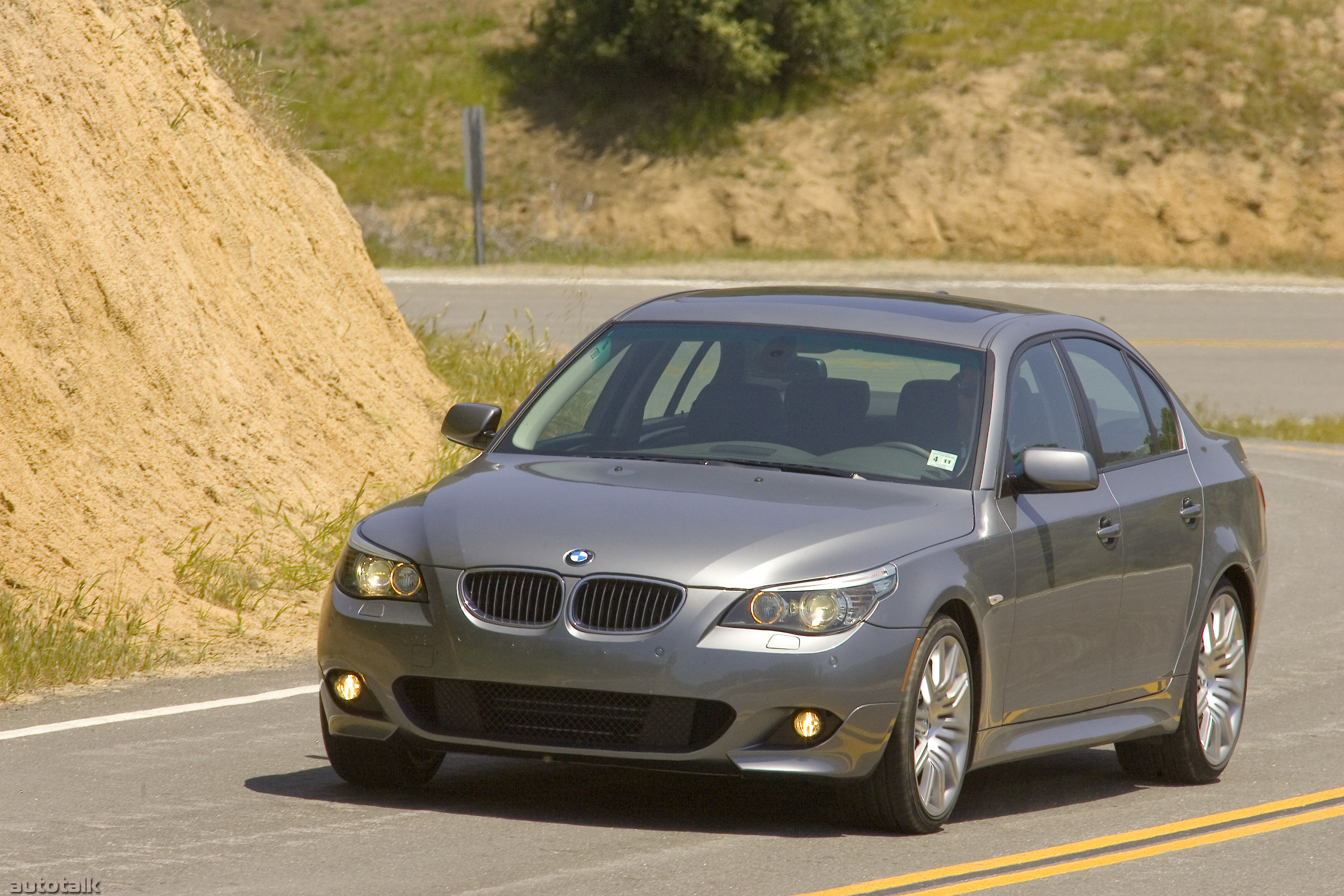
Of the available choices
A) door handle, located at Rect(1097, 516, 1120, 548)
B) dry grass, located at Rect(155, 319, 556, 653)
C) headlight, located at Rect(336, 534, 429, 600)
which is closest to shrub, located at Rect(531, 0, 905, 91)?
dry grass, located at Rect(155, 319, 556, 653)

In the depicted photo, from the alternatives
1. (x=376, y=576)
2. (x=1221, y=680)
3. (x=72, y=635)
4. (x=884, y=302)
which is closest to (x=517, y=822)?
(x=376, y=576)

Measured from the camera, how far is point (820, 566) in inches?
242

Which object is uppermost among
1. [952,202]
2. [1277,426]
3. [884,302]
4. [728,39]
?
[884,302]

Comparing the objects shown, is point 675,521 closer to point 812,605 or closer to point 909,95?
point 812,605

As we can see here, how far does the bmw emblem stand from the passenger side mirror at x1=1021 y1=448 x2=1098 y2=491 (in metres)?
1.60

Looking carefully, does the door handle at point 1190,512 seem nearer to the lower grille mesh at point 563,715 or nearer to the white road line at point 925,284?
the lower grille mesh at point 563,715

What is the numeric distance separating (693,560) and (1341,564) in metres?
9.55

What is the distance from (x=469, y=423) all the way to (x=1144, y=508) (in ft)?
8.12

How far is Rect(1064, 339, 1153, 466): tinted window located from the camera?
783cm

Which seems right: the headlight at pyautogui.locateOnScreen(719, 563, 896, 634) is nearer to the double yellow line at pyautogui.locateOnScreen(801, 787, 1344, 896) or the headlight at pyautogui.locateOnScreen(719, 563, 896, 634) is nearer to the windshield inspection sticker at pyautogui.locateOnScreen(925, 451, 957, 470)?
the double yellow line at pyautogui.locateOnScreen(801, 787, 1344, 896)

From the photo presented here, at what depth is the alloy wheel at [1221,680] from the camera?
8.01m

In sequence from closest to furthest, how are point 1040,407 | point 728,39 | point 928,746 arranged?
point 928,746 → point 1040,407 → point 728,39

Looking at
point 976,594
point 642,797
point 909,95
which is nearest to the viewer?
point 976,594

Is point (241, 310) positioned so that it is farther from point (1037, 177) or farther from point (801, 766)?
point (1037, 177)
